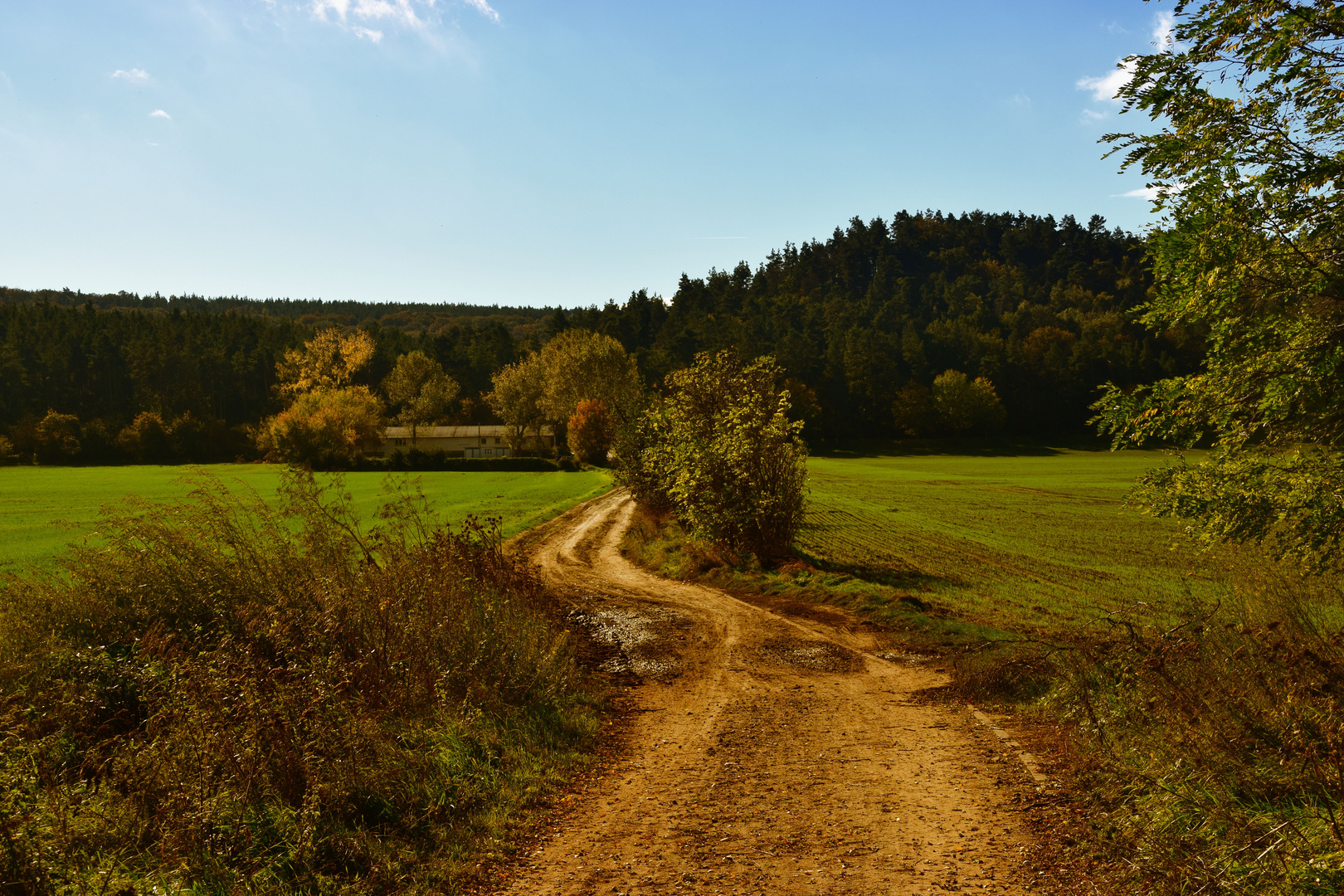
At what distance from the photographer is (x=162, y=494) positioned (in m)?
46.4

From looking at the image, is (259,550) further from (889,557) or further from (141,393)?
(141,393)

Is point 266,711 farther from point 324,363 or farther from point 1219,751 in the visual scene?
point 324,363

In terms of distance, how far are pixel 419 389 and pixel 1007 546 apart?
336ft

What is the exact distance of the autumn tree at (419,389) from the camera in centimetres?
10744

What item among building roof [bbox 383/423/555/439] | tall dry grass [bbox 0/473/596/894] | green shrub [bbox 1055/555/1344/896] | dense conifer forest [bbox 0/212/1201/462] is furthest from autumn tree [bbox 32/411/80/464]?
green shrub [bbox 1055/555/1344/896]

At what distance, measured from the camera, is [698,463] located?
25281 mm

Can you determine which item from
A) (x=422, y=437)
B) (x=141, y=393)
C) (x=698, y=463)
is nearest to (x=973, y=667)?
(x=698, y=463)

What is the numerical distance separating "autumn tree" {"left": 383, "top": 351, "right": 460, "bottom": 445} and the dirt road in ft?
317

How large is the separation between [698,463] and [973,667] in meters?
13.9

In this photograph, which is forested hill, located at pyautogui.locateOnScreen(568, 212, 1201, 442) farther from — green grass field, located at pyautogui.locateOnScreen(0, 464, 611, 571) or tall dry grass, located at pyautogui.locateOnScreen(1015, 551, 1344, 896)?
tall dry grass, located at pyautogui.locateOnScreen(1015, 551, 1344, 896)

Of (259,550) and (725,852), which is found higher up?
(259,550)

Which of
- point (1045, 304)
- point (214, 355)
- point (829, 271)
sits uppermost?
point (829, 271)

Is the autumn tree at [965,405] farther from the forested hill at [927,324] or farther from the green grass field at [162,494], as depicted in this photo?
the green grass field at [162,494]

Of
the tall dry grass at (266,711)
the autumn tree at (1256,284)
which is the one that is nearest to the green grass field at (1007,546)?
the autumn tree at (1256,284)
